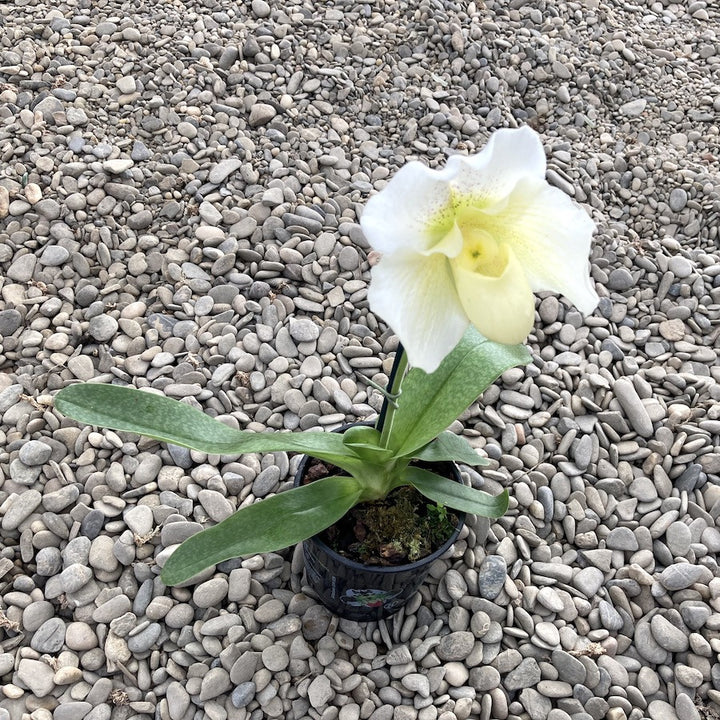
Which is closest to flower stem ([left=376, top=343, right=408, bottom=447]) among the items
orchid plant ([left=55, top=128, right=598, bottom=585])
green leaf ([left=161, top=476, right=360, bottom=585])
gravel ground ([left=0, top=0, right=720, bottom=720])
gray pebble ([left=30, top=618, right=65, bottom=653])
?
orchid plant ([left=55, top=128, right=598, bottom=585])

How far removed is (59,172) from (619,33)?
178 centimetres

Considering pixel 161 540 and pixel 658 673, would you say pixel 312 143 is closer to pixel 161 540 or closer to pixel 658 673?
pixel 161 540

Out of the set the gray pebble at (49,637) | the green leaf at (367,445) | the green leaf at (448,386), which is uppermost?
the green leaf at (448,386)

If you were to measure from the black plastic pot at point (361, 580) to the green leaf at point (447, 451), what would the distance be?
4 cm

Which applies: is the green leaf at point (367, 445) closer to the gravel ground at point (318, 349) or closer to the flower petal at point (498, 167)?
the gravel ground at point (318, 349)

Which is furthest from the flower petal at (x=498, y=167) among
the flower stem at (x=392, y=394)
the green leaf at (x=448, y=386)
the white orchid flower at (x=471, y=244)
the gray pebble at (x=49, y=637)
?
the gray pebble at (x=49, y=637)

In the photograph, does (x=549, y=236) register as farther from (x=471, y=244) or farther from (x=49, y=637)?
(x=49, y=637)

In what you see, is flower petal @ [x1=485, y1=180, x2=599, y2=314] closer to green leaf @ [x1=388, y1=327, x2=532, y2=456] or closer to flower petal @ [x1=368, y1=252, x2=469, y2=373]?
flower petal @ [x1=368, y1=252, x2=469, y2=373]

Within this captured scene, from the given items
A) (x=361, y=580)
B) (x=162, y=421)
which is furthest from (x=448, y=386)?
(x=162, y=421)

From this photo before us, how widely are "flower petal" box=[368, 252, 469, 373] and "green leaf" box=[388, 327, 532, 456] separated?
309mm

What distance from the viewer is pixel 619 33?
2.40 meters

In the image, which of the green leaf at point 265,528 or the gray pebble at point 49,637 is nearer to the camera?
the green leaf at point 265,528

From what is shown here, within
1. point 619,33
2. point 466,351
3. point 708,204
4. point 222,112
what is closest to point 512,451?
point 466,351

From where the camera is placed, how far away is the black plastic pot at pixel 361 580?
114cm
